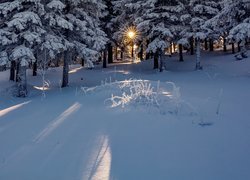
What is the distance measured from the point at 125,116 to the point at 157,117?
77cm

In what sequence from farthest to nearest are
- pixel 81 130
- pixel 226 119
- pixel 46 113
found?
pixel 46 113
pixel 226 119
pixel 81 130

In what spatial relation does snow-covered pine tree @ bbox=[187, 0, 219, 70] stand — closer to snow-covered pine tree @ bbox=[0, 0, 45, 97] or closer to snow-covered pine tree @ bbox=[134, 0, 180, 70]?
snow-covered pine tree @ bbox=[134, 0, 180, 70]

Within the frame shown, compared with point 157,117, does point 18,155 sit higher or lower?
lower

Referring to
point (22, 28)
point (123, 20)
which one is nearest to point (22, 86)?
point (22, 28)

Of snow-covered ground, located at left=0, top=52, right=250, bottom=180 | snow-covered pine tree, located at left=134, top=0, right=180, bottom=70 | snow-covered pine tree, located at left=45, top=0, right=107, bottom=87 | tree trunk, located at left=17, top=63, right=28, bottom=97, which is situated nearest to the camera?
snow-covered ground, located at left=0, top=52, right=250, bottom=180

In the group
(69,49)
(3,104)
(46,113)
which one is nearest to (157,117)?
(46,113)

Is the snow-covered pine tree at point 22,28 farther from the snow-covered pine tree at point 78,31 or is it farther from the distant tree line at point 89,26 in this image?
the snow-covered pine tree at point 78,31

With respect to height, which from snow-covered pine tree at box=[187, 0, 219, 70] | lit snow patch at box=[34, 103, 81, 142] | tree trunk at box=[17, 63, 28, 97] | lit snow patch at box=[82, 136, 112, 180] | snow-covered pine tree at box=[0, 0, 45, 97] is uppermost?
snow-covered pine tree at box=[187, 0, 219, 70]

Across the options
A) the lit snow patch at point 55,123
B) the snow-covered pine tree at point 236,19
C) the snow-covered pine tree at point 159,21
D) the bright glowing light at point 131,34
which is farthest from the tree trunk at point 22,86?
the bright glowing light at point 131,34

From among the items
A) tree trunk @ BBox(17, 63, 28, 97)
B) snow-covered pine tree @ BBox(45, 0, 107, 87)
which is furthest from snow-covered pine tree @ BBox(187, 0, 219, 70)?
tree trunk @ BBox(17, 63, 28, 97)

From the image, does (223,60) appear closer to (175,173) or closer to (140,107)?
(140,107)

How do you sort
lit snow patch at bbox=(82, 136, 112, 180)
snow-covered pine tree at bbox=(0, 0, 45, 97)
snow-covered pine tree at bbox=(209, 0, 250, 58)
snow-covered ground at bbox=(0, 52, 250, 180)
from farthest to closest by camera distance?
snow-covered pine tree at bbox=(209, 0, 250, 58) < snow-covered pine tree at bbox=(0, 0, 45, 97) < snow-covered ground at bbox=(0, 52, 250, 180) < lit snow patch at bbox=(82, 136, 112, 180)

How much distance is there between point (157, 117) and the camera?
852 cm

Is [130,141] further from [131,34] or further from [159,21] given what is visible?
[131,34]
